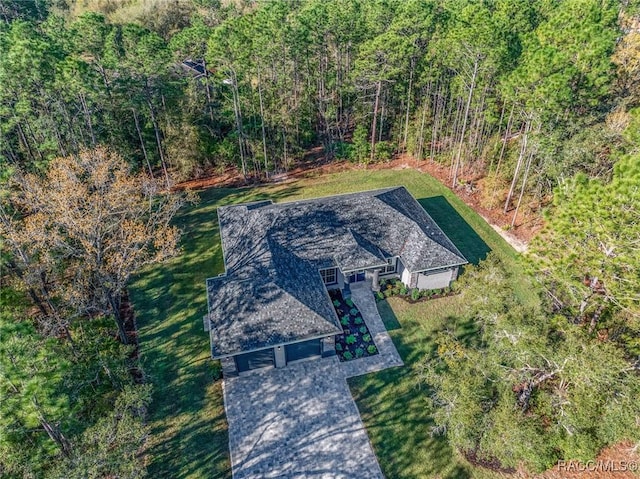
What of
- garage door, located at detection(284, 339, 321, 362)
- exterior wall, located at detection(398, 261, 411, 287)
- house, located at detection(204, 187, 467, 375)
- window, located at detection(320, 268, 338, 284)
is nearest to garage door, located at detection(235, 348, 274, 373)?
house, located at detection(204, 187, 467, 375)

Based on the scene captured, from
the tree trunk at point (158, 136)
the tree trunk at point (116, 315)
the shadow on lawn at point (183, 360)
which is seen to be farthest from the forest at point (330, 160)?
the shadow on lawn at point (183, 360)

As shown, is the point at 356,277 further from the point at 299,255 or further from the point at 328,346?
the point at 328,346

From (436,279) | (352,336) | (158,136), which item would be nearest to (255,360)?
(352,336)

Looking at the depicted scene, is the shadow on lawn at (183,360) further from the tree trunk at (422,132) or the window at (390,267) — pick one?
the tree trunk at (422,132)

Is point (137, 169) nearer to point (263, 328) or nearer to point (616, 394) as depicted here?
point (263, 328)

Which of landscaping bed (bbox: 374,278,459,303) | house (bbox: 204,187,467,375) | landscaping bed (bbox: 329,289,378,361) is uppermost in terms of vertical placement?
house (bbox: 204,187,467,375)

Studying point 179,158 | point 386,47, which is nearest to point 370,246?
point 386,47

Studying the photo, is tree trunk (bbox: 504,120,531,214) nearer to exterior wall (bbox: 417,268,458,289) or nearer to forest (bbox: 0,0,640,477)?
forest (bbox: 0,0,640,477)
